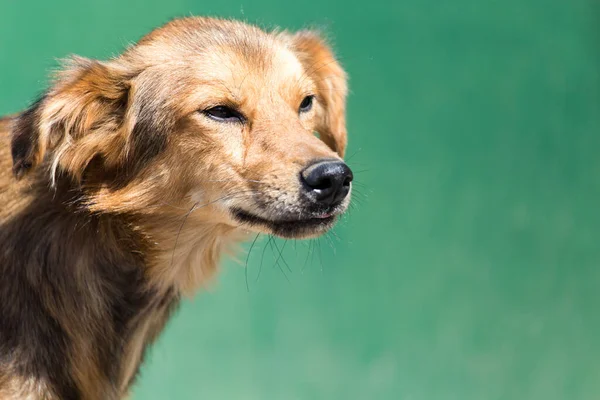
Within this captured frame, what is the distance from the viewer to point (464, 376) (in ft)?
16.1

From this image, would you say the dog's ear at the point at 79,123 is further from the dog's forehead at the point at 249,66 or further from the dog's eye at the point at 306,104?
the dog's eye at the point at 306,104

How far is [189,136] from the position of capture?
2.99 m

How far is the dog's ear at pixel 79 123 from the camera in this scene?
285 cm

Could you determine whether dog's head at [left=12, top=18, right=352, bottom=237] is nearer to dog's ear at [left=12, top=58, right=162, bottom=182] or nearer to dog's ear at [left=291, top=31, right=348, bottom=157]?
dog's ear at [left=12, top=58, right=162, bottom=182]

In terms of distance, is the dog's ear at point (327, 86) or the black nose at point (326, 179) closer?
the black nose at point (326, 179)

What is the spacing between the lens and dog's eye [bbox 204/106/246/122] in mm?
2973

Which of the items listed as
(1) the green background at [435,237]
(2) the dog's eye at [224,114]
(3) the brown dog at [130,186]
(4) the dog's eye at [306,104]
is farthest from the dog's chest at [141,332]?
(1) the green background at [435,237]

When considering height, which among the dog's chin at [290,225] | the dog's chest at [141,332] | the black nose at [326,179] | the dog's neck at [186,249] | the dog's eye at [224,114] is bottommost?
the dog's chest at [141,332]

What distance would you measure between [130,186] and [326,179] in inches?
26.8

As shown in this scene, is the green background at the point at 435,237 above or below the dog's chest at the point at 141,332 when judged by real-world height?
above

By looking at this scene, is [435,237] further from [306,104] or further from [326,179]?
[326,179]

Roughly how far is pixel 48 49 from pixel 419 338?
229 cm

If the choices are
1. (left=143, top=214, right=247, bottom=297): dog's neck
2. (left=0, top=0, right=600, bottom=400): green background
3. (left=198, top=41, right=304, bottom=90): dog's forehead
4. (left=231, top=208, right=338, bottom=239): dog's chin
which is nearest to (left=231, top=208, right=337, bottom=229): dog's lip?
(left=231, top=208, right=338, bottom=239): dog's chin

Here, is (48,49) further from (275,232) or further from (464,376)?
(464,376)
